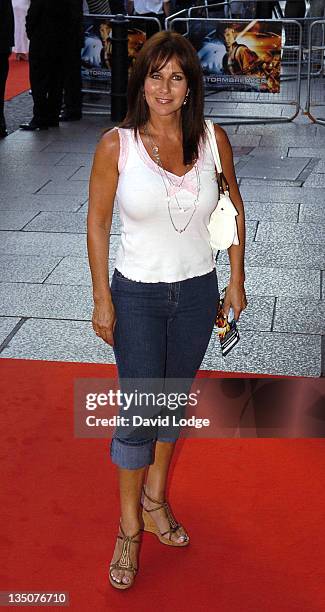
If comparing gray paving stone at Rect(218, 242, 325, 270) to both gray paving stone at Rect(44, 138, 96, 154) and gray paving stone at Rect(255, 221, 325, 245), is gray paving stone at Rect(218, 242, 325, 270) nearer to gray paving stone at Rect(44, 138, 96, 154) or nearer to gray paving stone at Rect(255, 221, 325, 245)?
gray paving stone at Rect(255, 221, 325, 245)

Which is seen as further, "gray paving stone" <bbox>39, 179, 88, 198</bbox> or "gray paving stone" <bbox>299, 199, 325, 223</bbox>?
"gray paving stone" <bbox>39, 179, 88, 198</bbox>

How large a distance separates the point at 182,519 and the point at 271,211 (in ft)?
15.0

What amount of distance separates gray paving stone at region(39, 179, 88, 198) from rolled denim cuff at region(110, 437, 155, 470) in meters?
5.39

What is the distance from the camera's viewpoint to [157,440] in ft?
11.6

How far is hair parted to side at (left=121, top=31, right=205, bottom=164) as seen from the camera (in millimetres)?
3154

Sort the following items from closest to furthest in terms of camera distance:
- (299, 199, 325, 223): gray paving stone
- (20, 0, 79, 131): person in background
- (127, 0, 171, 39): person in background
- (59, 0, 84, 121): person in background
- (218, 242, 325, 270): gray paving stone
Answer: (218, 242, 325, 270): gray paving stone < (299, 199, 325, 223): gray paving stone < (20, 0, 79, 131): person in background < (59, 0, 84, 121): person in background < (127, 0, 171, 39): person in background

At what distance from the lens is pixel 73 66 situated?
11.4 meters

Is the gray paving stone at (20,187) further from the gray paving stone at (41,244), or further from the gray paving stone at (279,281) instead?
the gray paving stone at (279,281)

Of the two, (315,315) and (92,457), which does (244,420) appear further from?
(315,315)

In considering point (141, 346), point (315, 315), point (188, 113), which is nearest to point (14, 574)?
point (141, 346)

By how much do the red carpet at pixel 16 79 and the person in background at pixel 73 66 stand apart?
2.06m

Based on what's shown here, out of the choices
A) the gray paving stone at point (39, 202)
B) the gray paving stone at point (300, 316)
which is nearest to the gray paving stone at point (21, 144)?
the gray paving stone at point (39, 202)

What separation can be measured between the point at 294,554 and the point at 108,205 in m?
1.45

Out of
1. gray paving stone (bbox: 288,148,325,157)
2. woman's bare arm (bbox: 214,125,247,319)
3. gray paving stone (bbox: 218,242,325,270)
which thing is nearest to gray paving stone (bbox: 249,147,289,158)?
gray paving stone (bbox: 288,148,325,157)
